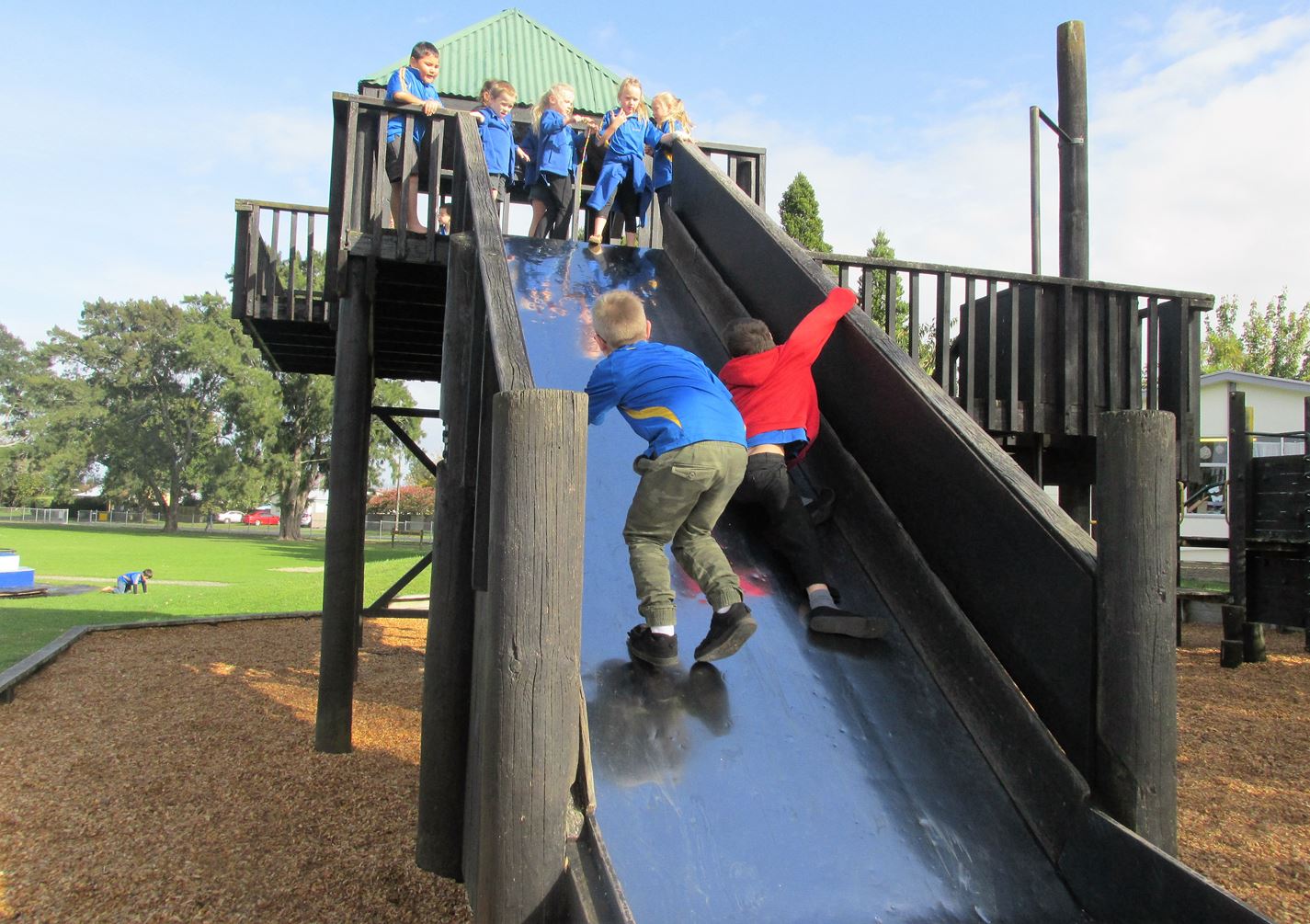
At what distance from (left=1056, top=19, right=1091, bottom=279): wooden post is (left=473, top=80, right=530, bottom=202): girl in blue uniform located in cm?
569

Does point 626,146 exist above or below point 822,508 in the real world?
above

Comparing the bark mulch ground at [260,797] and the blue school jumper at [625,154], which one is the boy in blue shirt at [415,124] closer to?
the blue school jumper at [625,154]

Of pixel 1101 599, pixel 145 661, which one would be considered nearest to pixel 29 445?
pixel 145 661

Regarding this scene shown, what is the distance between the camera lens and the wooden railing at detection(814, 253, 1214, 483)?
7.39 meters

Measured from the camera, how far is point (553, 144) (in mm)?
Answer: 7734

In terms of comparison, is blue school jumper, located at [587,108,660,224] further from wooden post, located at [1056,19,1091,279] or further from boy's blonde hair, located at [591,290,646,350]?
wooden post, located at [1056,19,1091,279]

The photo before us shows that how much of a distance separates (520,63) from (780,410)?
16.3 m

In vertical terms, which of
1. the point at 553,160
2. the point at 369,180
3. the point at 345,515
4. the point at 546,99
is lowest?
the point at 345,515

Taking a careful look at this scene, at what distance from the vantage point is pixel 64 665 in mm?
9352

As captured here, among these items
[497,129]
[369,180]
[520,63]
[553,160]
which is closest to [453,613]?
[369,180]

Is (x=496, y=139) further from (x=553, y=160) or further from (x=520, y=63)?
(x=520, y=63)

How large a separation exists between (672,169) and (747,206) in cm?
175

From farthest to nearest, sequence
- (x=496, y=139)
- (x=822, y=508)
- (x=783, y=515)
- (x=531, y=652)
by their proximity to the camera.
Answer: (x=496, y=139) < (x=822, y=508) < (x=783, y=515) < (x=531, y=652)

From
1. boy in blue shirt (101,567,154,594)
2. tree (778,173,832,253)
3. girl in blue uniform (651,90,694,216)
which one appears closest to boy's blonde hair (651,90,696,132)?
girl in blue uniform (651,90,694,216)
